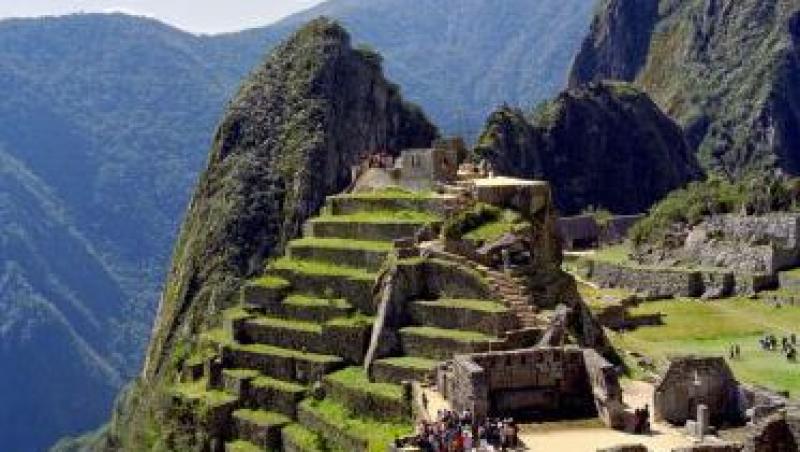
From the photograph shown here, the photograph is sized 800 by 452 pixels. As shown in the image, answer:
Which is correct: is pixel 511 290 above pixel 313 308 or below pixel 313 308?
above

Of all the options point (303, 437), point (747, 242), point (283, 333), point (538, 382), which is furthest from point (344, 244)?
point (747, 242)

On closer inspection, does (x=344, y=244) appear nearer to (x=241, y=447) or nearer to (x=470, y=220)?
(x=470, y=220)

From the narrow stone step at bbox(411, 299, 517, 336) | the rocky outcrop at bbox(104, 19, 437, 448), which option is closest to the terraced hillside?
the narrow stone step at bbox(411, 299, 517, 336)

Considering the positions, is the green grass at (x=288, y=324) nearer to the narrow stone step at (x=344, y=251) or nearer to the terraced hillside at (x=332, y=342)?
the terraced hillside at (x=332, y=342)

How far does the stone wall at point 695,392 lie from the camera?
3025cm

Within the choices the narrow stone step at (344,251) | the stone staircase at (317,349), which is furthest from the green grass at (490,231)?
the narrow stone step at (344,251)

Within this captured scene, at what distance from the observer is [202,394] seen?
50.0m

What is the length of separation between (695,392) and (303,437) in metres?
15.7

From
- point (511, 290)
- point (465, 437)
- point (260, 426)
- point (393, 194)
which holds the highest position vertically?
point (393, 194)

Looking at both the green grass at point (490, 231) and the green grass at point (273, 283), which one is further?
the green grass at point (273, 283)

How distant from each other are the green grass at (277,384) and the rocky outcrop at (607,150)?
386ft

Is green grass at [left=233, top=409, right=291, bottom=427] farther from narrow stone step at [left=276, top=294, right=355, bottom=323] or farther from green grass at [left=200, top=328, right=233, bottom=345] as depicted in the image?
green grass at [left=200, top=328, right=233, bottom=345]

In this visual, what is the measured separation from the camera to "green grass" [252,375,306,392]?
44812 millimetres

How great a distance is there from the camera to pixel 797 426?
77.0 feet
